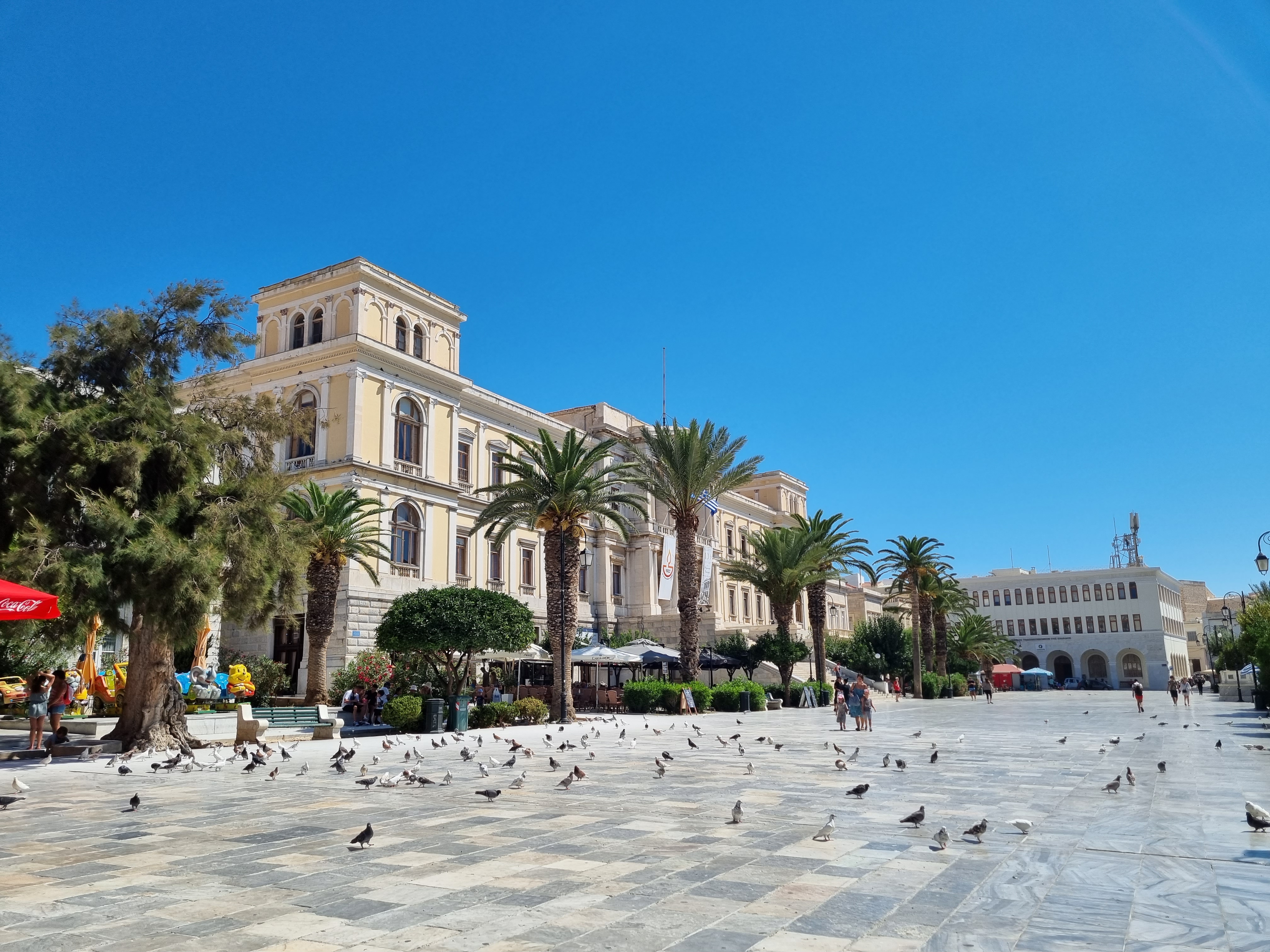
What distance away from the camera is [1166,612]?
92500mm

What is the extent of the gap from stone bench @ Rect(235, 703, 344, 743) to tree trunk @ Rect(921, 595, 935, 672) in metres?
41.1

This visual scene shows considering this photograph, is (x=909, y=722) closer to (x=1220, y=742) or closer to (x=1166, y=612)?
(x=1220, y=742)

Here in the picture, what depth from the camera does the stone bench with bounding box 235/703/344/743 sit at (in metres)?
19.5

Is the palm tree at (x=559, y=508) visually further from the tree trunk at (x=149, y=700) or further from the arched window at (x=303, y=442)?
the tree trunk at (x=149, y=700)

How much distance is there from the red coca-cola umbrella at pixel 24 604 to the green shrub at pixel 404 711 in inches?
469

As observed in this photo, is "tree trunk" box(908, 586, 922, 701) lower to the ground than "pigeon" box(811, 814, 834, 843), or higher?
higher

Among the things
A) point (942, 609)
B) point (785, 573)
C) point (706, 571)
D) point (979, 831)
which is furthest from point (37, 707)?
point (942, 609)

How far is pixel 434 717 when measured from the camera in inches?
926

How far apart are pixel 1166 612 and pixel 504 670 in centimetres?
7929

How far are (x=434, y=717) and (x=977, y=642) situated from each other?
58473mm

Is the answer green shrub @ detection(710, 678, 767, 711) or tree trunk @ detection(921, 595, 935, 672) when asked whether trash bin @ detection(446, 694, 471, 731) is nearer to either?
green shrub @ detection(710, 678, 767, 711)

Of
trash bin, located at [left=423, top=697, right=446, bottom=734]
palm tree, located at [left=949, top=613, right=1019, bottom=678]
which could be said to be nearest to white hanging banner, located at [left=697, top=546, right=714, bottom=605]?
trash bin, located at [left=423, top=697, right=446, bottom=734]

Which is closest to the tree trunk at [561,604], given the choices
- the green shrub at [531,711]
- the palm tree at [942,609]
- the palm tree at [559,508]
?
the palm tree at [559,508]

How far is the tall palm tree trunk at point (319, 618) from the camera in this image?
31203mm
